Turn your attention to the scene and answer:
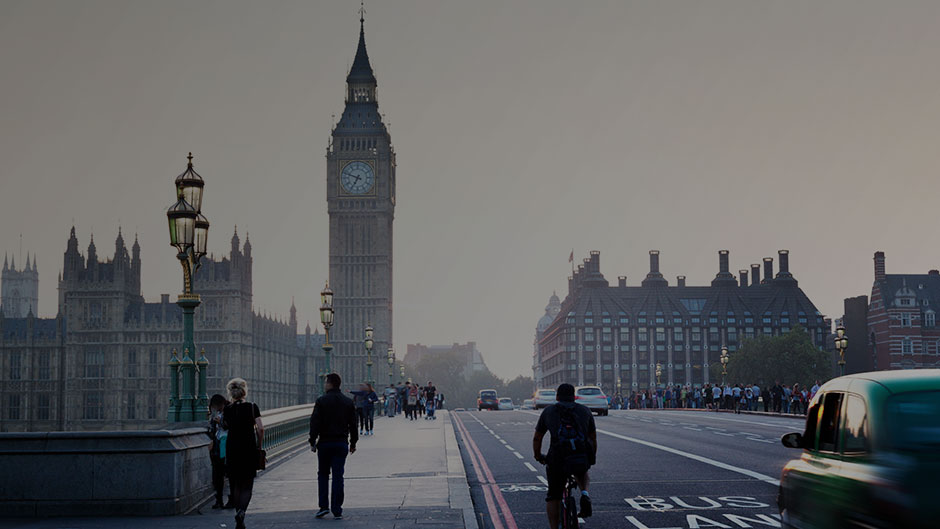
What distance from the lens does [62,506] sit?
13.8m

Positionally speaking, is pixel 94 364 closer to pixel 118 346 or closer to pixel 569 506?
pixel 118 346

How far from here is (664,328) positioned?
172750mm

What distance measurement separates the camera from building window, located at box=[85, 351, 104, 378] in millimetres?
128125

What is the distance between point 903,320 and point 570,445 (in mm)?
120334

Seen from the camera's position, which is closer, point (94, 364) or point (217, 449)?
point (217, 449)

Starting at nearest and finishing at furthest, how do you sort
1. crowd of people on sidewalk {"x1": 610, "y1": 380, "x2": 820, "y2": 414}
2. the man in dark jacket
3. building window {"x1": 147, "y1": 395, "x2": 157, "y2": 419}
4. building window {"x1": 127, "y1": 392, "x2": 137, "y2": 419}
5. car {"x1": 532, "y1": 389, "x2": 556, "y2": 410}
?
the man in dark jacket → crowd of people on sidewalk {"x1": 610, "y1": 380, "x2": 820, "y2": 414} → car {"x1": 532, "y1": 389, "x2": 556, "y2": 410} → building window {"x1": 127, "y1": 392, "x2": 137, "y2": 419} → building window {"x1": 147, "y1": 395, "x2": 157, "y2": 419}

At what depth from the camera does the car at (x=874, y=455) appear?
20.5ft

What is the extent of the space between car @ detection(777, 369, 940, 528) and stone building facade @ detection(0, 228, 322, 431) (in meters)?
122

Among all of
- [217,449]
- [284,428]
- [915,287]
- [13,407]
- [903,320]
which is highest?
[915,287]

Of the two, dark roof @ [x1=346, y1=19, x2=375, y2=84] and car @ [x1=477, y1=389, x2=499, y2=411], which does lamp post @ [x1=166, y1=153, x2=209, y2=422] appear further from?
dark roof @ [x1=346, y1=19, x2=375, y2=84]

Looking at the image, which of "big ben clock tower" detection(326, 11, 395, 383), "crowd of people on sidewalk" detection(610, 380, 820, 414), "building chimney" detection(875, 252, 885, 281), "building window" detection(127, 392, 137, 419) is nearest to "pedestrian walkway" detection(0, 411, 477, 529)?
"crowd of people on sidewalk" detection(610, 380, 820, 414)

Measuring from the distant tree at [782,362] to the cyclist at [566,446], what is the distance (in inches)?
4416

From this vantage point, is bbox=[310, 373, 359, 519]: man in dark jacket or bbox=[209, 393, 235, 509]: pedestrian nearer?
bbox=[310, 373, 359, 519]: man in dark jacket

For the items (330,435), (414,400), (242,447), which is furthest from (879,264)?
(242,447)
